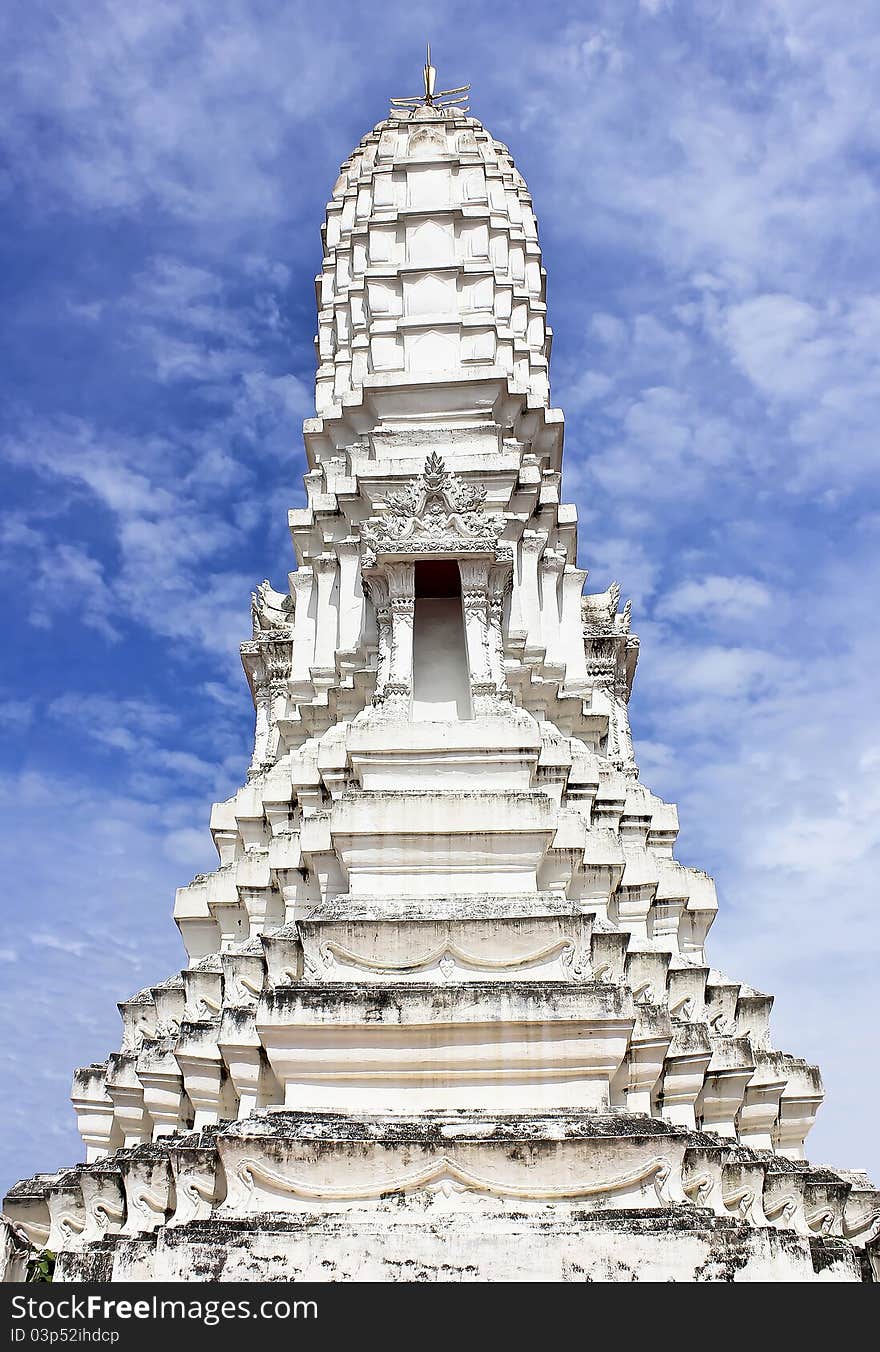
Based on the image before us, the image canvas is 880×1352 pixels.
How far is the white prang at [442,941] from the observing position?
12.1m

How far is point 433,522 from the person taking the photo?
1973 centimetres

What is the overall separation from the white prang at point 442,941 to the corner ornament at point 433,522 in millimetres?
61

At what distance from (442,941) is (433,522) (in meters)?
7.76

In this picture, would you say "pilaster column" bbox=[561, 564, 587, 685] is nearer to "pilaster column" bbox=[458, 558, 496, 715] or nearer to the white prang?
the white prang

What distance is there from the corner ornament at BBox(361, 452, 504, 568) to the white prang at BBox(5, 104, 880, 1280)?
0.06m

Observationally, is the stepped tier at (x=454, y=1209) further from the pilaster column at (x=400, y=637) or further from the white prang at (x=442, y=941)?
the pilaster column at (x=400, y=637)

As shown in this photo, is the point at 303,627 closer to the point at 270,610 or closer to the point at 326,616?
the point at 326,616

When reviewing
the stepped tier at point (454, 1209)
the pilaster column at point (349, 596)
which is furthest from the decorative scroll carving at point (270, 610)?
the stepped tier at point (454, 1209)

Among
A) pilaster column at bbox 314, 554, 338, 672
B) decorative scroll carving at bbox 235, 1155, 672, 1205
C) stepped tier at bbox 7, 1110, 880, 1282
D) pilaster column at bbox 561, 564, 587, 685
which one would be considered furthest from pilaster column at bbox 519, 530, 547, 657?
decorative scroll carving at bbox 235, 1155, 672, 1205

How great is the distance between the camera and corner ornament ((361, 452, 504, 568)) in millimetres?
19406

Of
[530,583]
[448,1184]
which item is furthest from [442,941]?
[530,583]
